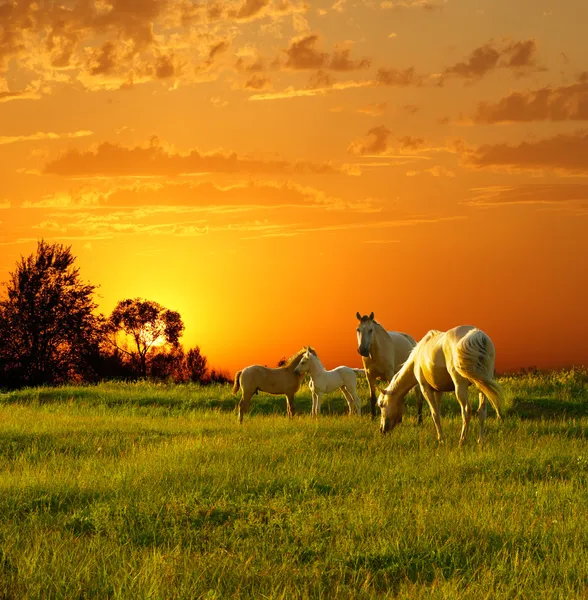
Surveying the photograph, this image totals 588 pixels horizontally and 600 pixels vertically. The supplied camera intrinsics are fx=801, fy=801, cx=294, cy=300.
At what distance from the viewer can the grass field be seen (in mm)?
7137

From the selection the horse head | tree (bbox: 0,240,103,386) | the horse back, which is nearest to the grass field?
the horse back

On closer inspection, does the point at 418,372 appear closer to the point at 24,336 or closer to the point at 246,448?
the point at 246,448

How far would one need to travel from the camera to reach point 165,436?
16.8 metres

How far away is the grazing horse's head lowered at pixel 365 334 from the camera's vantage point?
18.6 metres

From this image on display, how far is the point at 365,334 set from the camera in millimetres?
18672

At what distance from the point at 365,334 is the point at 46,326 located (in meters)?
32.1

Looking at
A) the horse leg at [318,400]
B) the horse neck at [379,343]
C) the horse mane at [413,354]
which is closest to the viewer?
the horse mane at [413,354]

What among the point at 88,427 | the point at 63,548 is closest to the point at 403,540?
the point at 63,548

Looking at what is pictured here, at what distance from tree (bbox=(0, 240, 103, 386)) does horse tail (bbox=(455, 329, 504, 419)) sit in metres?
35.3

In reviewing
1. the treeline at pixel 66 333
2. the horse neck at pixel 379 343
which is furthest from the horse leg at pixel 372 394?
the treeline at pixel 66 333

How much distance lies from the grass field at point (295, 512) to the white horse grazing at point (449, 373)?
0.54 metres

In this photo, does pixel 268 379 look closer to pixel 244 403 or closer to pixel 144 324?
pixel 244 403

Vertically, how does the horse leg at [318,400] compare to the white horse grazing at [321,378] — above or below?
below

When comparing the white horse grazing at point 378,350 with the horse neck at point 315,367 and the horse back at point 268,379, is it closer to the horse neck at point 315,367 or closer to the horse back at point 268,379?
the horse neck at point 315,367
